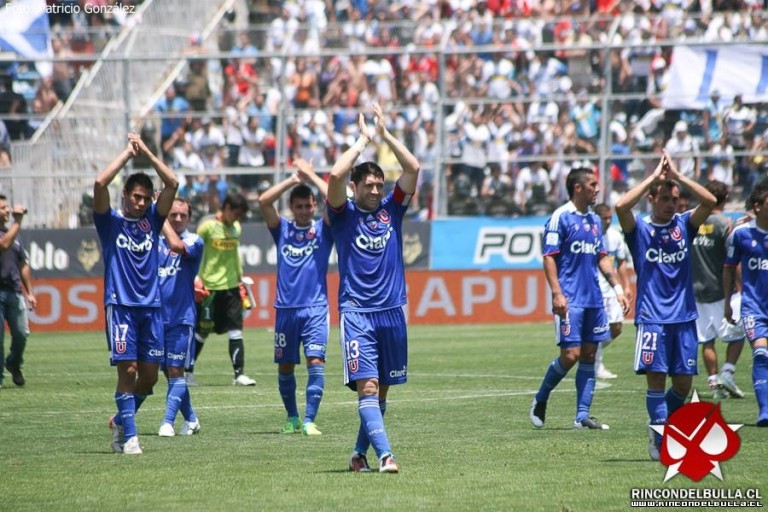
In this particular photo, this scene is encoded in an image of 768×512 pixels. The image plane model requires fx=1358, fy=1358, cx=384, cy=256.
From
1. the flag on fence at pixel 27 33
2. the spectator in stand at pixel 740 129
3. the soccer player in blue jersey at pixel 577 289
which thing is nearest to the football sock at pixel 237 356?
the soccer player in blue jersey at pixel 577 289

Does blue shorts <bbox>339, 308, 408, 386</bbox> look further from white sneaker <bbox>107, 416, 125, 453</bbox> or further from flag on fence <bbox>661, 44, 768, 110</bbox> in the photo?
flag on fence <bbox>661, 44, 768, 110</bbox>

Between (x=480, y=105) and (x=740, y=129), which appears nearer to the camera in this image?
(x=740, y=129)

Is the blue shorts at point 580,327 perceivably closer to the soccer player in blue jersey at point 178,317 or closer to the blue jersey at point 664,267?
the blue jersey at point 664,267

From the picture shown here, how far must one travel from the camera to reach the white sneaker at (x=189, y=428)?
13.0m

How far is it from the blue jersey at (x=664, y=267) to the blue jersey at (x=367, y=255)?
2084mm

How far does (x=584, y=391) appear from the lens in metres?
13.1

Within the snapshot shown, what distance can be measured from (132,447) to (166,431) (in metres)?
1.48

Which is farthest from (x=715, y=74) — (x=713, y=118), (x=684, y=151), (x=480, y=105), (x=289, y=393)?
A: (x=289, y=393)

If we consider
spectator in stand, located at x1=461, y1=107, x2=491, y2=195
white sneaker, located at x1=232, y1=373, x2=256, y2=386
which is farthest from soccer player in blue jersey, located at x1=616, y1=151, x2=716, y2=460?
spectator in stand, located at x1=461, y1=107, x2=491, y2=195

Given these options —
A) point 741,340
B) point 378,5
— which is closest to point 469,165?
point 378,5

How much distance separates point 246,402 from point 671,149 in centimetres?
1462

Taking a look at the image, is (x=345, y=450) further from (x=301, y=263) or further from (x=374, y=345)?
A: (x=301, y=263)

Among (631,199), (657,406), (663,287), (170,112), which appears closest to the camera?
(631,199)

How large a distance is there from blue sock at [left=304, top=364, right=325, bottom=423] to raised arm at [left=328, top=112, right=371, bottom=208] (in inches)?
132
